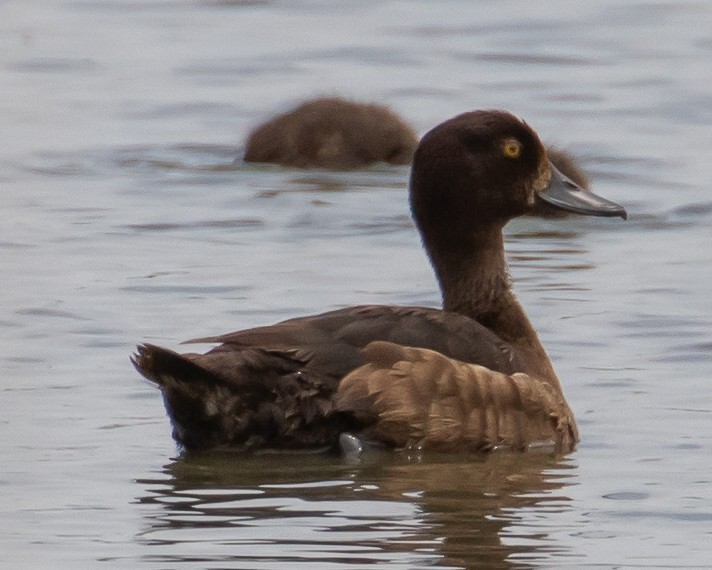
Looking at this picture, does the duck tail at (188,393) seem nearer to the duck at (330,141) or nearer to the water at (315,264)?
the water at (315,264)

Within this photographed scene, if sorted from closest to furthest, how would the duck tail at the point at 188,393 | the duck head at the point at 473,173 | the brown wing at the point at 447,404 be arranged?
the duck tail at the point at 188,393 → the brown wing at the point at 447,404 → the duck head at the point at 473,173

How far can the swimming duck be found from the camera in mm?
13320

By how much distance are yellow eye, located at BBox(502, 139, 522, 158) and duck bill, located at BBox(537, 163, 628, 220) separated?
0.23m

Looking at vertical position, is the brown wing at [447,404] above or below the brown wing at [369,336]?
below

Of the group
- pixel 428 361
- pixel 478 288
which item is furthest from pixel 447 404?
pixel 478 288

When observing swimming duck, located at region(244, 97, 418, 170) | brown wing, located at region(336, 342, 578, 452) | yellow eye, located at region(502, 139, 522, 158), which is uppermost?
yellow eye, located at region(502, 139, 522, 158)

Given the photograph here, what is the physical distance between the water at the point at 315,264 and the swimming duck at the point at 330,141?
96 mm

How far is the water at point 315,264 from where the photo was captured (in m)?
6.71

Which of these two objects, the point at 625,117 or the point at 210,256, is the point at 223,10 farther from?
the point at 210,256

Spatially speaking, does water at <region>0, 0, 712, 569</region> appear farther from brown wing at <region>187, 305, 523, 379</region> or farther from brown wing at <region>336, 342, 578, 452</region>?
brown wing at <region>187, 305, 523, 379</region>

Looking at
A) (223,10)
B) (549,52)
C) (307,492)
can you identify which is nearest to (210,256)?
(307,492)

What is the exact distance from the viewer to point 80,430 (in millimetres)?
7887

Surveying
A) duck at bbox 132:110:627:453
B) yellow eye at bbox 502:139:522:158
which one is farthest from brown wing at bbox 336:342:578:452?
yellow eye at bbox 502:139:522:158

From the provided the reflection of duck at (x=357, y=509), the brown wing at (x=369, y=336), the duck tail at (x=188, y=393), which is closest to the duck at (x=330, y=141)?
the brown wing at (x=369, y=336)
